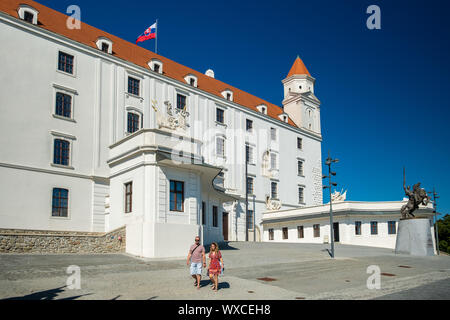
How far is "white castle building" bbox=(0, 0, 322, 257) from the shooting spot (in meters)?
23.1

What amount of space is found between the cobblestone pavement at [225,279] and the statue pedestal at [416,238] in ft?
19.1

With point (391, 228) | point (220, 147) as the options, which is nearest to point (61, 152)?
point (220, 147)

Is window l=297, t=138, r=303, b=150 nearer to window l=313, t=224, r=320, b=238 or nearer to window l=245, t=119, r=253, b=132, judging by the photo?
window l=245, t=119, r=253, b=132

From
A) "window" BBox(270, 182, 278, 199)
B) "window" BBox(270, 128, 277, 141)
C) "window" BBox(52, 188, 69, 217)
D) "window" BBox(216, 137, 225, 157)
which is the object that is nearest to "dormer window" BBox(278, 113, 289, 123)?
"window" BBox(270, 128, 277, 141)

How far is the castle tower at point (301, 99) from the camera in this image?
56.1m

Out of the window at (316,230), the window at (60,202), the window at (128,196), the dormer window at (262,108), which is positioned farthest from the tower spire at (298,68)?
the window at (128,196)

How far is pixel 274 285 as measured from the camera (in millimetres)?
13914

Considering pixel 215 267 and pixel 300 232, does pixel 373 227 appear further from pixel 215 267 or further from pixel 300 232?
pixel 215 267

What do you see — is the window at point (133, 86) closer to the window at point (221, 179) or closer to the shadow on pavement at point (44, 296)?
the window at point (221, 179)

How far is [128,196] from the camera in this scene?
2427 cm

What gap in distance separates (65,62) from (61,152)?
691 cm

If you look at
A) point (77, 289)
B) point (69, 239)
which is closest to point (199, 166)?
point (69, 239)

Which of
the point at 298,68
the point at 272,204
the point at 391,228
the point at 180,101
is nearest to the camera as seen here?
A: the point at 180,101
